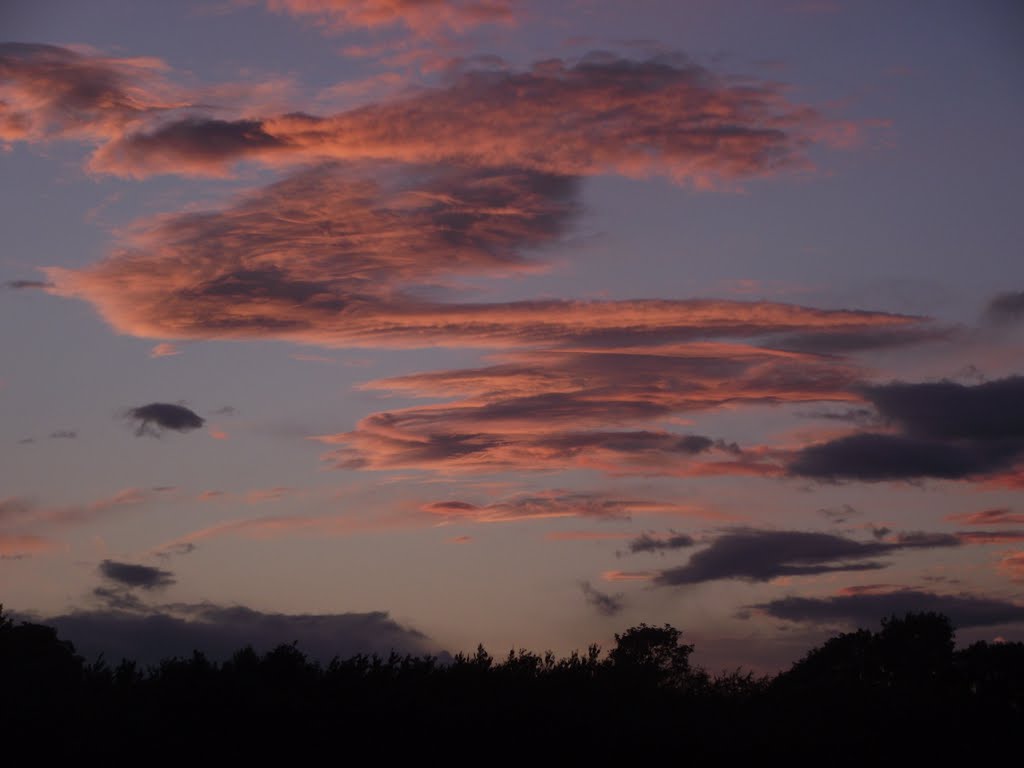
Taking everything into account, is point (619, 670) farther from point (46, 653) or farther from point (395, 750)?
point (46, 653)

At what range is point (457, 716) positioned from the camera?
39.6 metres

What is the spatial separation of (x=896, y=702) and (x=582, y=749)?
15.2 m

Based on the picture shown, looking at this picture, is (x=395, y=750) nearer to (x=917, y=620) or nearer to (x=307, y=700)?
(x=307, y=700)

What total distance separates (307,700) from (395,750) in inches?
149

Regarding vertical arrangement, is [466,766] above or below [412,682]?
below

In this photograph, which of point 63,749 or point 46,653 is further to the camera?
point 46,653

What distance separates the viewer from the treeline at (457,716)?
36.5m

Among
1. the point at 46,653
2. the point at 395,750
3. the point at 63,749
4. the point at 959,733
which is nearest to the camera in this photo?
the point at 63,749

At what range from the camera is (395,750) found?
125ft

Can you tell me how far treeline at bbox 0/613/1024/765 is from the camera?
3647cm

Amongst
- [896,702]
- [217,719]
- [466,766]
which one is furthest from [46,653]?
[896,702]

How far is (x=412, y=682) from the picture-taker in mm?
42250

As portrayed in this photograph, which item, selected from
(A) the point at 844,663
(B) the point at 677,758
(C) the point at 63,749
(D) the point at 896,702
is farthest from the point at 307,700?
(A) the point at 844,663

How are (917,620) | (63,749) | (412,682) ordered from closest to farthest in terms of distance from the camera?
(63,749)
(412,682)
(917,620)
